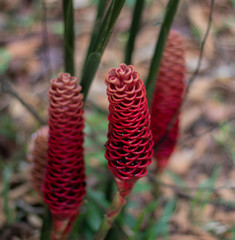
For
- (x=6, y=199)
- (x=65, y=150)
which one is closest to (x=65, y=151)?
(x=65, y=150)

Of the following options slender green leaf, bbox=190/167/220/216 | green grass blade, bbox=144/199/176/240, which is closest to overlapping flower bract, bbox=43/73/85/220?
green grass blade, bbox=144/199/176/240

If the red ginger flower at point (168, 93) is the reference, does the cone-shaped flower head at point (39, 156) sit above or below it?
below

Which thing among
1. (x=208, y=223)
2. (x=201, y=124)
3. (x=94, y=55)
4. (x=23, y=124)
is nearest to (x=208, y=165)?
(x=201, y=124)

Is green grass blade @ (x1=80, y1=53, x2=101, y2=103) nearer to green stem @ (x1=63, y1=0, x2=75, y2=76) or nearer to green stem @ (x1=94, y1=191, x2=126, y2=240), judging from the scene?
green stem @ (x1=63, y1=0, x2=75, y2=76)

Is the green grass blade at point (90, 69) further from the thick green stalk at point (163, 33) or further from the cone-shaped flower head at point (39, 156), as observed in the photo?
the cone-shaped flower head at point (39, 156)

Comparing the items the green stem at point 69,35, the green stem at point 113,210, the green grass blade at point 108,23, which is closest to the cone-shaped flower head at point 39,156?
the green stem at point 69,35

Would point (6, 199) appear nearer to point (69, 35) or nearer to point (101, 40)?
point (69, 35)
